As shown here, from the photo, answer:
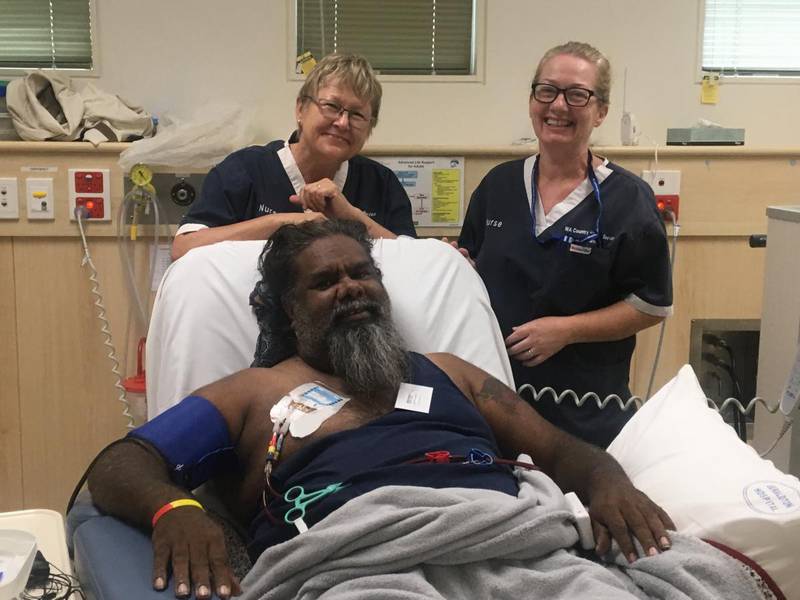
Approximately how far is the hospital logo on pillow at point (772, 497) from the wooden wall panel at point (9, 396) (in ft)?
7.40

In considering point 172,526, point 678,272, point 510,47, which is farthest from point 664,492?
point 510,47

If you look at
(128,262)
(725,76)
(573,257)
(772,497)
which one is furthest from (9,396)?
(725,76)

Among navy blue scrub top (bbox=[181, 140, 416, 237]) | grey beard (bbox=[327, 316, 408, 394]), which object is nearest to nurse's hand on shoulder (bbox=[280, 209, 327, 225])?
navy blue scrub top (bbox=[181, 140, 416, 237])

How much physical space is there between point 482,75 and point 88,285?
1.50 m

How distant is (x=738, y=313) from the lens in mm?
2941

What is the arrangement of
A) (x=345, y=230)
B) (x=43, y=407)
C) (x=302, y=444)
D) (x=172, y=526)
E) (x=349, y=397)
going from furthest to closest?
(x=43, y=407), (x=345, y=230), (x=349, y=397), (x=302, y=444), (x=172, y=526)

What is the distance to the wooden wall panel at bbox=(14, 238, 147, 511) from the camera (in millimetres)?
2678

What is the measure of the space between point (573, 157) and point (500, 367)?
0.58 m

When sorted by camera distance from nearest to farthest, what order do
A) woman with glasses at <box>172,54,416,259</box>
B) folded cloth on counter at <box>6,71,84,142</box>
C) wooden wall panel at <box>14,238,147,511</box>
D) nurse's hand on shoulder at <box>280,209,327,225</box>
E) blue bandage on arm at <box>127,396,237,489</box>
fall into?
1. blue bandage on arm at <box>127,396,237,489</box>
2. nurse's hand on shoulder at <box>280,209,327,225</box>
3. woman with glasses at <box>172,54,416,259</box>
4. folded cloth on counter at <box>6,71,84,142</box>
5. wooden wall panel at <box>14,238,147,511</box>

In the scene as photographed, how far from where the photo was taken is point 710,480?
140 cm

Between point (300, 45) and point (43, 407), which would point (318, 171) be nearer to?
point (300, 45)

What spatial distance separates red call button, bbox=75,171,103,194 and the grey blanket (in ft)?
5.62

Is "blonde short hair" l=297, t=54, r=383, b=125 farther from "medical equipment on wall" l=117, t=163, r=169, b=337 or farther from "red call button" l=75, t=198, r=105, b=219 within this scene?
"red call button" l=75, t=198, r=105, b=219

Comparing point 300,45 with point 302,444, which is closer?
point 302,444
